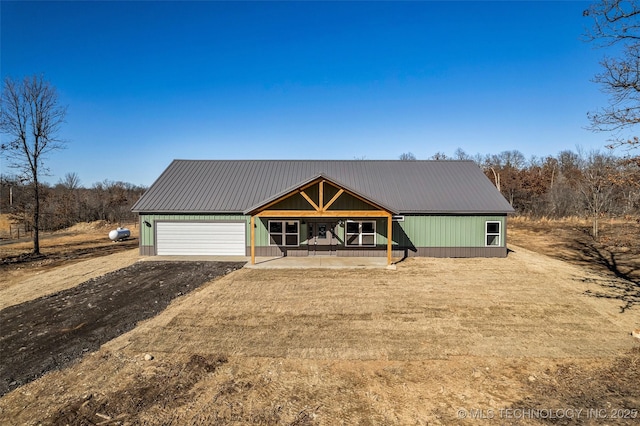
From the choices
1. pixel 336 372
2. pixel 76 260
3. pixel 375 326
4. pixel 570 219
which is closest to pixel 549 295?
pixel 375 326

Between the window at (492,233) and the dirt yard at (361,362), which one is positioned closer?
the dirt yard at (361,362)

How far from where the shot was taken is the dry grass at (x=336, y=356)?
5055 millimetres

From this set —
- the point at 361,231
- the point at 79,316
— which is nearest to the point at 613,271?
the point at 361,231

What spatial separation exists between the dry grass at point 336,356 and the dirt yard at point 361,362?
0.10 ft

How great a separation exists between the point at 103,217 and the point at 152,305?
115 ft

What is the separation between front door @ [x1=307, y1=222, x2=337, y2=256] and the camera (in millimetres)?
17109

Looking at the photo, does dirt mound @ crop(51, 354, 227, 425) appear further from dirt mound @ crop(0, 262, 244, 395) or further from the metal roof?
the metal roof

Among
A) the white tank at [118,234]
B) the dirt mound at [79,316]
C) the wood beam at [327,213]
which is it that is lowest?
the dirt mound at [79,316]

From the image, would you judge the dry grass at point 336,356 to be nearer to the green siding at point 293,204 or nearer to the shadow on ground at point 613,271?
the shadow on ground at point 613,271

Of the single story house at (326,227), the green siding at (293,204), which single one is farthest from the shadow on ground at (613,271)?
the green siding at (293,204)

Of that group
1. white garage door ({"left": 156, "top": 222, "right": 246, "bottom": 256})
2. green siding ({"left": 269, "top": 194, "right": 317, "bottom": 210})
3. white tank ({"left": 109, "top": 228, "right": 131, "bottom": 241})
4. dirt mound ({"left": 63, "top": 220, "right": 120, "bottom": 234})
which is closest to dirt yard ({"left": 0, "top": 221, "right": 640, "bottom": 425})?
green siding ({"left": 269, "top": 194, "right": 317, "bottom": 210})

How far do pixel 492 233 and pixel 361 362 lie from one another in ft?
45.4

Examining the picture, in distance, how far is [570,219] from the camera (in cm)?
3231

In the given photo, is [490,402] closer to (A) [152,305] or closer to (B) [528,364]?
(B) [528,364]
